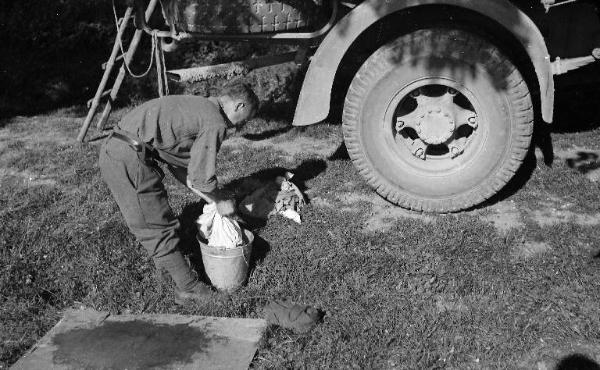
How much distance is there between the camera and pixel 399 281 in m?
4.13

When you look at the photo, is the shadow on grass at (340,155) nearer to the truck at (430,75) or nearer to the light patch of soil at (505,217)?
the truck at (430,75)

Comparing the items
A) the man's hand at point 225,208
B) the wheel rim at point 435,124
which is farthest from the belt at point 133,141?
the wheel rim at point 435,124

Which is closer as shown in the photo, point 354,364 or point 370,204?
point 354,364

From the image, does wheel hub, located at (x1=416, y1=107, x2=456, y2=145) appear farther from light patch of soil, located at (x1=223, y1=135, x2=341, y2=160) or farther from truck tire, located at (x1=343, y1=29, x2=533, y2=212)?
light patch of soil, located at (x1=223, y1=135, x2=341, y2=160)

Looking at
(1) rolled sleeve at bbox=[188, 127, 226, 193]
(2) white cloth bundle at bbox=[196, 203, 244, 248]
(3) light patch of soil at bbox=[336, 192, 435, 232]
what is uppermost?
(1) rolled sleeve at bbox=[188, 127, 226, 193]

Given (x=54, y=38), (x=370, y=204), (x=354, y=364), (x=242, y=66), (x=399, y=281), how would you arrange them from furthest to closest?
(x=54, y=38)
(x=242, y=66)
(x=370, y=204)
(x=399, y=281)
(x=354, y=364)

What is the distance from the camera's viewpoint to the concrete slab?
137 inches

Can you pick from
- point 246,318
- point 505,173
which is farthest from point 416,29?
point 246,318

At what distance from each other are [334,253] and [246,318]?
0.93 metres

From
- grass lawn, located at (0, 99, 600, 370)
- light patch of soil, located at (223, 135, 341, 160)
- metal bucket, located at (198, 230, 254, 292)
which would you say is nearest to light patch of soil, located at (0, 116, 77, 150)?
grass lawn, located at (0, 99, 600, 370)

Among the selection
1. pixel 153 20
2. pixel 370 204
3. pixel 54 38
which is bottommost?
pixel 370 204

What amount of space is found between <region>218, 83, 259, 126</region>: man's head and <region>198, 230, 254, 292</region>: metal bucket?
843mm

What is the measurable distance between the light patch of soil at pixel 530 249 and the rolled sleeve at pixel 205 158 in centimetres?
225

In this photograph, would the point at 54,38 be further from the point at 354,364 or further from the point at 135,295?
the point at 354,364
